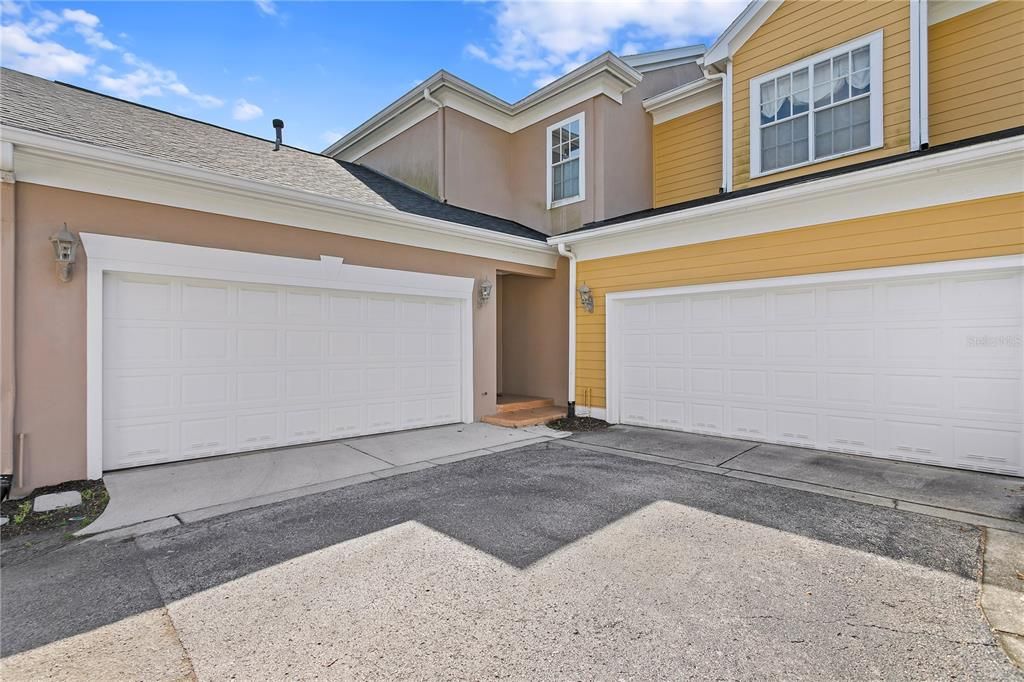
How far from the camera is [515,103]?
10.2m

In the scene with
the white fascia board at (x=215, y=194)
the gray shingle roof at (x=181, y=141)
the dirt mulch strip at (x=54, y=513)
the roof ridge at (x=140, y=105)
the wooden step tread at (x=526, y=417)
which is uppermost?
the roof ridge at (x=140, y=105)

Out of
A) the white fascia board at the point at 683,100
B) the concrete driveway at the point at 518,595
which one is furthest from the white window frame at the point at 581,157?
the concrete driveway at the point at 518,595

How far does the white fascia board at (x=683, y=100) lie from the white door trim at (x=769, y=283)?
480 centimetres

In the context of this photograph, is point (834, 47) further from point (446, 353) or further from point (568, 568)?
point (568, 568)

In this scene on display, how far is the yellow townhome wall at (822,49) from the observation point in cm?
693

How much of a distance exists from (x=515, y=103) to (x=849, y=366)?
8.16 metres

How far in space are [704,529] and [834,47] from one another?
8.15 metres

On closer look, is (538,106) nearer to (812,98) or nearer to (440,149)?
(440,149)

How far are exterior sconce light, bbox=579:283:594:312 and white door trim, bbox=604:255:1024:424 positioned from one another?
30 centimetres

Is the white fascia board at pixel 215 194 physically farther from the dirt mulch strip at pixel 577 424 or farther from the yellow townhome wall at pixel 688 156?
the yellow townhome wall at pixel 688 156

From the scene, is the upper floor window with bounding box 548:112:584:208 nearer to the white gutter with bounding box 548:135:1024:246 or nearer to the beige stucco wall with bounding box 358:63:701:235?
the beige stucco wall with bounding box 358:63:701:235

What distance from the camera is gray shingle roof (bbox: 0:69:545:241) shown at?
206 inches

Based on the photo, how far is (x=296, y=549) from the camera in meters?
3.30

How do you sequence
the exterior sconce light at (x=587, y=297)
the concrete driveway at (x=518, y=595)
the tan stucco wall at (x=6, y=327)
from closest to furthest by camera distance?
the concrete driveway at (x=518, y=595) < the tan stucco wall at (x=6, y=327) < the exterior sconce light at (x=587, y=297)
